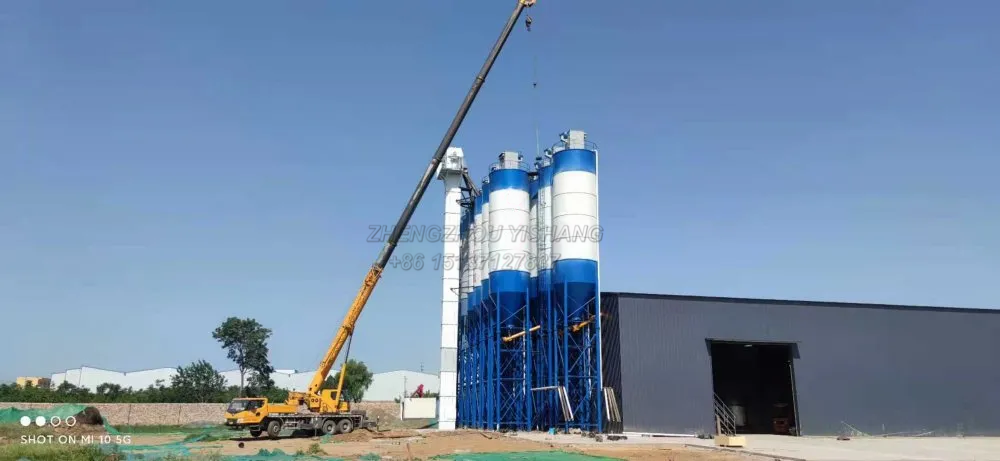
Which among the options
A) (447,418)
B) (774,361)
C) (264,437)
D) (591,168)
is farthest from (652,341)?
(264,437)

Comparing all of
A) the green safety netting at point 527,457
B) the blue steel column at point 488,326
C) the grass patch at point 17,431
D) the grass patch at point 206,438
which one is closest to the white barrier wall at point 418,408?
the blue steel column at point 488,326

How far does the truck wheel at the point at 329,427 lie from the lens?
37.3m

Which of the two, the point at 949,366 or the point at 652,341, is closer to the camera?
the point at 652,341

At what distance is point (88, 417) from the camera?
34.5m

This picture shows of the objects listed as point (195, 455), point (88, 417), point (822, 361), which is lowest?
point (195, 455)

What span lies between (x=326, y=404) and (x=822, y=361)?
28.5 meters

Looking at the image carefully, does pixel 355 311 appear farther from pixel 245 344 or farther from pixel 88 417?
pixel 245 344

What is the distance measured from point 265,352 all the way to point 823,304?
80.2 meters

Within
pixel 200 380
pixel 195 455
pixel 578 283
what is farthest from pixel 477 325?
pixel 200 380

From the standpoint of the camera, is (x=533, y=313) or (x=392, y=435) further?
(x=533, y=313)

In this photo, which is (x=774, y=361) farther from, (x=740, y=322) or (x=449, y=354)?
(x=449, y=354)

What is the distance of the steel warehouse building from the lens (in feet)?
130

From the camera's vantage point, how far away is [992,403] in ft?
144

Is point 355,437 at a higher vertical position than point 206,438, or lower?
higher
